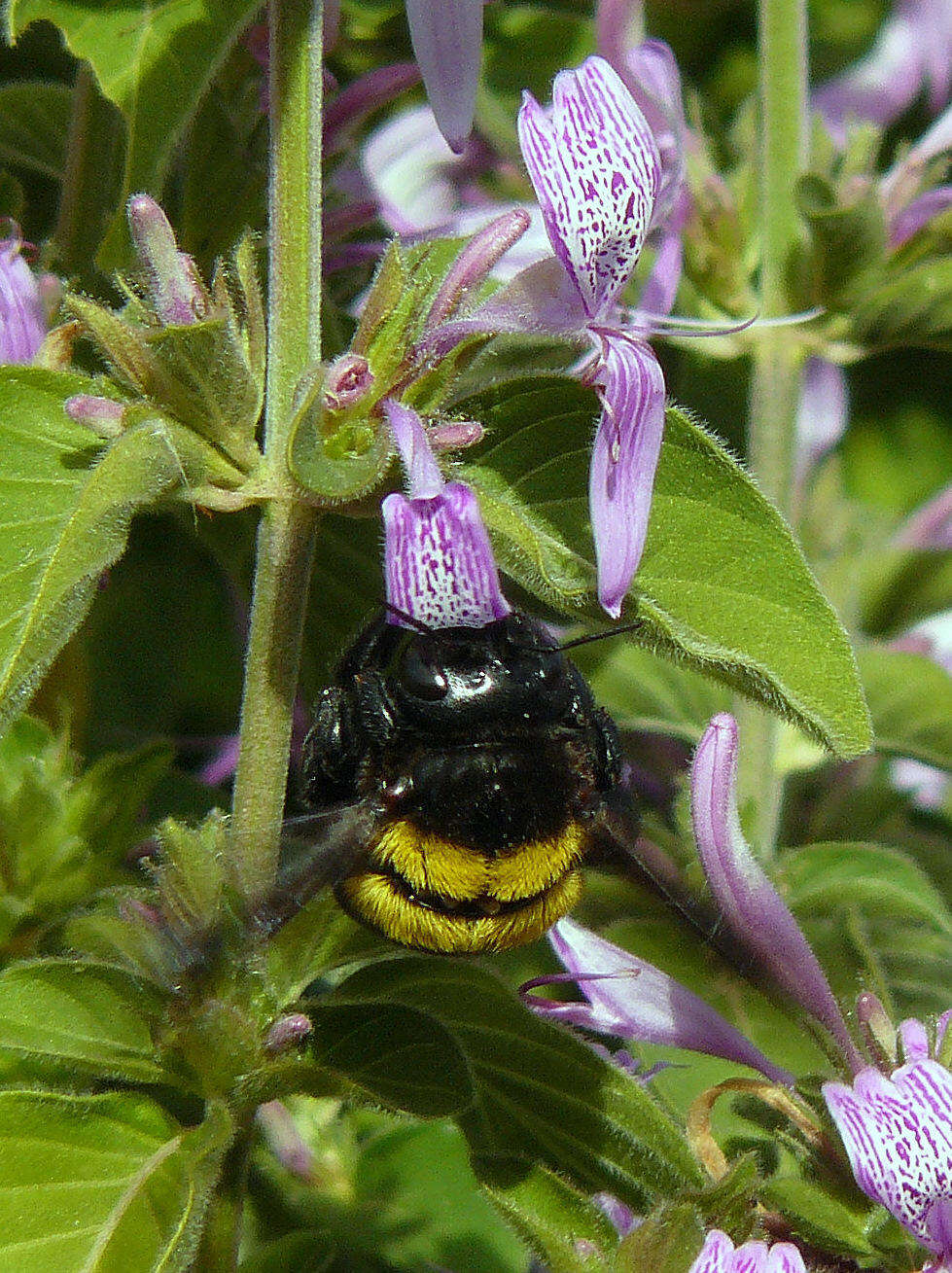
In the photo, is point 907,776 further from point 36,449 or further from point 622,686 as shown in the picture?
point 36,449

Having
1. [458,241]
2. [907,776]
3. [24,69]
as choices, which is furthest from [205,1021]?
[907,776]

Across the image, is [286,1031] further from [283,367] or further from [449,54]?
[449,54]

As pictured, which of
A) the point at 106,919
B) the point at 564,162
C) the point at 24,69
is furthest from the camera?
the point at 24,69

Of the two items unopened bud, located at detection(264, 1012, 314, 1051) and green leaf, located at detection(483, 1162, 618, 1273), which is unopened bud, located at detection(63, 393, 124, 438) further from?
green leaf, located at detection(483, 1162, 618, 1273)

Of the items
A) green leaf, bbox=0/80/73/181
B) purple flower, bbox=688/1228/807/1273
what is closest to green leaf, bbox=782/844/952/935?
purple flower, bbox=688/1228/807/1273

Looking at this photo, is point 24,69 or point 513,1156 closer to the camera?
point 513,1156

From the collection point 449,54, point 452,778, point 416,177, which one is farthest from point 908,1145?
point 416,177
